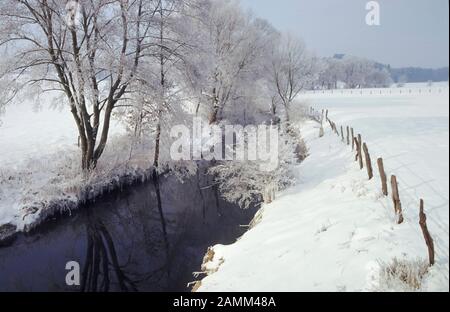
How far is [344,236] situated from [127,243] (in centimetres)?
749

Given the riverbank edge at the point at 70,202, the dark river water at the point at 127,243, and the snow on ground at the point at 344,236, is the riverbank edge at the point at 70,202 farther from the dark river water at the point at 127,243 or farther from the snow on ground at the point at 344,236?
the snow on ground at the point at 344,236

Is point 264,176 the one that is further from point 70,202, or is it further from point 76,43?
point 76,43

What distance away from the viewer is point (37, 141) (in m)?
20.2

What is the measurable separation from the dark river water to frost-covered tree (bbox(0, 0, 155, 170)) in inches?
118

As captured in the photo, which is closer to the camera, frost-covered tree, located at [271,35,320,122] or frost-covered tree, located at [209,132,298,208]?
frost-covered tree, located at [209,132,298,208]

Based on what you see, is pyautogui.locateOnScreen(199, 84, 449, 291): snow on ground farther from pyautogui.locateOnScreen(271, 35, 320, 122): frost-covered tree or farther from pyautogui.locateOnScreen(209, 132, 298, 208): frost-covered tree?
pyautogui.locateOnScreen(271, 35, 320, 122): frost-covered tree

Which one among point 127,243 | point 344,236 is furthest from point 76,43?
point 344,236

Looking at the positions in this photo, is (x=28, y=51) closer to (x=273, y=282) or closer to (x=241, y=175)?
(x=241, y=175)

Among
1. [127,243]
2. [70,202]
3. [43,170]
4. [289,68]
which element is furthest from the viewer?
[289,68]

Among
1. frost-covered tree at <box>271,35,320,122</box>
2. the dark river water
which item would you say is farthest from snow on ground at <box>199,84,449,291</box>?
frost-covered tree at <box>271,35,320,122</box>

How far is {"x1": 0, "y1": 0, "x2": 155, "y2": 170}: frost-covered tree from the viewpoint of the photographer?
41.0 feet

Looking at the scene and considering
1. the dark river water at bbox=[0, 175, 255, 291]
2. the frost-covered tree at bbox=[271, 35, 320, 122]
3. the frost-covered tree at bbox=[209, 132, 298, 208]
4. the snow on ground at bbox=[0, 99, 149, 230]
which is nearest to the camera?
the dark river water at bbox=[0, 175, 255, 291]

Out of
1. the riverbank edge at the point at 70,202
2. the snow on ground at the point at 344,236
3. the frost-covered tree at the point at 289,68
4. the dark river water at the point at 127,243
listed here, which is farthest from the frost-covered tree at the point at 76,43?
the frost-covered tree at the point at 289,68

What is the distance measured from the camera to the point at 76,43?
13164 mm
